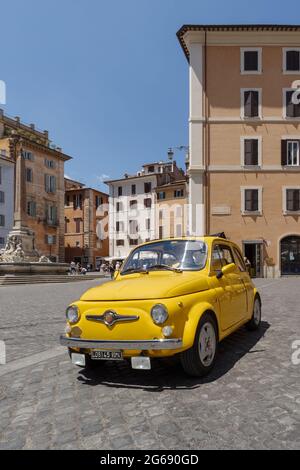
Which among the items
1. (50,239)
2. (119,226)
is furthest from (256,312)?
(119,226)

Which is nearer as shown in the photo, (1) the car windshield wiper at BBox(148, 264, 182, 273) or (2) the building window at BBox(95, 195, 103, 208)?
(1) the car windshield wiper at BBox(148, 264, 182, 273)

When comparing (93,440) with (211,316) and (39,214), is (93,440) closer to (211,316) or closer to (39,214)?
(211,316)

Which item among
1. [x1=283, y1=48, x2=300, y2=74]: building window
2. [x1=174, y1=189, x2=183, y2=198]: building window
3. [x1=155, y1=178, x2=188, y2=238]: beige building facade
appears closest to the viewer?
[x1=283, y1=48, x2=300, y2=74]: building window

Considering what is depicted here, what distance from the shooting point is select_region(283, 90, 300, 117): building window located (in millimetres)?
32219

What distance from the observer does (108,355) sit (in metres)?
4.35

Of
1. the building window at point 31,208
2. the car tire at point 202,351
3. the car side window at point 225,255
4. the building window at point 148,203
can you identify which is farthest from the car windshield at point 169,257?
the building window at point 148,203

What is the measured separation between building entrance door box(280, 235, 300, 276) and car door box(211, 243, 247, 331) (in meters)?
26.6

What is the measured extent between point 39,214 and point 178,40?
28585 mm

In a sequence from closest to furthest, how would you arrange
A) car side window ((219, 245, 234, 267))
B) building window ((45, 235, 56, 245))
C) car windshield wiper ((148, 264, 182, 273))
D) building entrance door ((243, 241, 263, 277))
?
1. car windshield wiper ((148, 264, 182, 273))
2. car side window ((219, 245, 234, 267))
3. building entrance door ((243, 241, 263, 277))
4. building window ((45, 235, 56, 245))

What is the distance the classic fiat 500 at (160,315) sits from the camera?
13.8 ft

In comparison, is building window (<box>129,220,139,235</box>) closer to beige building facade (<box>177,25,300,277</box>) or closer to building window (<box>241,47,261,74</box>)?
→ beige building facade (<box>177,25,300,277</box>)

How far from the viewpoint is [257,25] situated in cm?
3183

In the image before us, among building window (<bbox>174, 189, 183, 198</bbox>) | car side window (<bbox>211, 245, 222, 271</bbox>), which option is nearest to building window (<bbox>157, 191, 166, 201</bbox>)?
building window (<bbox>174, 189, 183, 198</bbox>)

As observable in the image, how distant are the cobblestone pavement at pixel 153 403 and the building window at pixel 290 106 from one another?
29.7m
